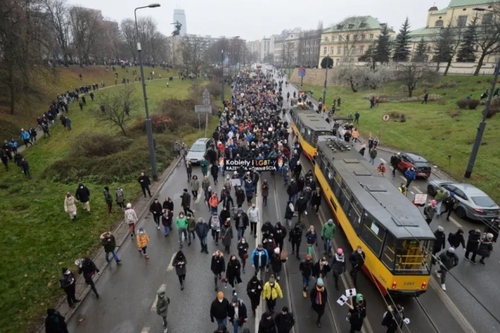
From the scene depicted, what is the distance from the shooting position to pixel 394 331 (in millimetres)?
8297

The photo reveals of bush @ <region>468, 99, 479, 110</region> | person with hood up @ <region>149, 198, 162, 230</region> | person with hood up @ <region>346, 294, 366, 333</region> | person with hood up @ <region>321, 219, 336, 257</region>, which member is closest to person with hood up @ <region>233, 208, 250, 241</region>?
person with hood up @ <region>321, 219, 336, 257</region>

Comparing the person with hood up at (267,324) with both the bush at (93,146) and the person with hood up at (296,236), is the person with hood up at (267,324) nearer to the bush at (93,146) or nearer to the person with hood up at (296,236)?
the person with hood up at (296,236)

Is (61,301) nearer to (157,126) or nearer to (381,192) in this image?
(381,192)

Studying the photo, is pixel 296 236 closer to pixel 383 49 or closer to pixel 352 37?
pixel 383 49

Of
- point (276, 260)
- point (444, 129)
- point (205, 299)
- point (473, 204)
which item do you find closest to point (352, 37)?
point (444, 129)

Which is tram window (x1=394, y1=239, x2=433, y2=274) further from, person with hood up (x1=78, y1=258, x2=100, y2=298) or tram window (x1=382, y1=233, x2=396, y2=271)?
person with hood up (x1=78, y1=258, x2=100, y2=298)

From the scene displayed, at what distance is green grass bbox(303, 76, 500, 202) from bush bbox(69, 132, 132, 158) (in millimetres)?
23329

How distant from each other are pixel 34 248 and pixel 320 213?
488 inches

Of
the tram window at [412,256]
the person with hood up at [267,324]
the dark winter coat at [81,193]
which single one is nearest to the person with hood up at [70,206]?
the dark winter coat at [81,193]

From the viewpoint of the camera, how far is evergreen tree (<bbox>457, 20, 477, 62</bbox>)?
55.9 meters

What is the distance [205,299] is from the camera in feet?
32.6

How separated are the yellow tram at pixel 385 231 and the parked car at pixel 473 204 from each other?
526 cm

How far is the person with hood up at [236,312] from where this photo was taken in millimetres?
8227

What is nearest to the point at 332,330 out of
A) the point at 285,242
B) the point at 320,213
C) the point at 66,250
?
the point at 285,242
